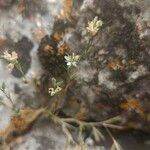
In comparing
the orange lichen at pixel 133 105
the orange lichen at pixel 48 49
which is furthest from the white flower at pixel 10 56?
the orange lichen at pixel 133 105

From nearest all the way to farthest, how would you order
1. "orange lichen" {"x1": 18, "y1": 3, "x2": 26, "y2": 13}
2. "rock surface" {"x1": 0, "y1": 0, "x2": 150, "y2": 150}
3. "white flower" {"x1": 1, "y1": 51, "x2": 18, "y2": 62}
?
"white flower" {"x1": 1, "y1": 51, "x2": 18, "y2": 62} < "rock surface" {"x1": 0, "y1": 0, "x2": 150, "y2": 150} < "orange lichen" {"x1": 18, "y1": 3, "x2": 26, "y2": 13}

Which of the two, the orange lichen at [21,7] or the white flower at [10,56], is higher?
the orange lichen at [21,7]

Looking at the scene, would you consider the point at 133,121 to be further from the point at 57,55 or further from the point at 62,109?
the point at 57,55

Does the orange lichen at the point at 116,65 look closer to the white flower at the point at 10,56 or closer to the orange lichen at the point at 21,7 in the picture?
the white flower at the point at 10,56

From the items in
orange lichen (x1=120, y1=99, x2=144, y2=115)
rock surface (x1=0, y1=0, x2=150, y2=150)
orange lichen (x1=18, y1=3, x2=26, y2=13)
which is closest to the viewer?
rock surface (x1=0, y1=0, x2=150, y2=150)

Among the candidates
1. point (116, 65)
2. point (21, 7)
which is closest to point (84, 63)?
point (116, 65)

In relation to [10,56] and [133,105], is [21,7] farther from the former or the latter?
[133,105]

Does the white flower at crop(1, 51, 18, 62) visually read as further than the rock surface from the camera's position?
No

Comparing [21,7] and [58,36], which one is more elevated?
[21,7]

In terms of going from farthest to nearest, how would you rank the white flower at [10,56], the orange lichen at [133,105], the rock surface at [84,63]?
the orange lichen at [133,105], the rock surface at [84,63], the white flower at [10,56]

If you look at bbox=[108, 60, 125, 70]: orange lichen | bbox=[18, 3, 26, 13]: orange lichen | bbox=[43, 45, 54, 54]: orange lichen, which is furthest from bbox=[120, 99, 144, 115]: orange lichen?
bbox=[18, 3, 26, 13]: orange lichen

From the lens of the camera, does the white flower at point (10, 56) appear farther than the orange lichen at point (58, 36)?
No

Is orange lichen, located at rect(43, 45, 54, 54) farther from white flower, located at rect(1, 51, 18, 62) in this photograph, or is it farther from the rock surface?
white flower, located at rect(1, 51, 18, 62)
